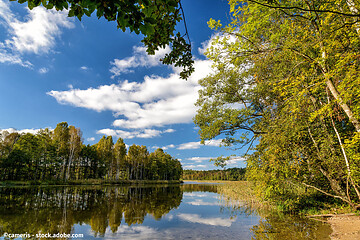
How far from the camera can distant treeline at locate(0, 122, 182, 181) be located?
35.4m

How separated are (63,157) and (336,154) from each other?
49914 millimetres

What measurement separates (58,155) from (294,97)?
47.7 meters

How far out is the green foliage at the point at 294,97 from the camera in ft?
16.0

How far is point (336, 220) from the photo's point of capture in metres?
8.48

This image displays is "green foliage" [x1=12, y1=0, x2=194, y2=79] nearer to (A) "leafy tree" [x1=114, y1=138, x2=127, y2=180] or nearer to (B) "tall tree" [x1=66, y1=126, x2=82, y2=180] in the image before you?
(B) "tall tree" [x1=66, y1=126, x2=82, y2=180]

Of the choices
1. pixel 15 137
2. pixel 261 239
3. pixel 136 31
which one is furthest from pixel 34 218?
pixel 15 137

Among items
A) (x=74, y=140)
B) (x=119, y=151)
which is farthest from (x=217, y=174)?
(x=74, y=140)

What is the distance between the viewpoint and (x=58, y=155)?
131ft

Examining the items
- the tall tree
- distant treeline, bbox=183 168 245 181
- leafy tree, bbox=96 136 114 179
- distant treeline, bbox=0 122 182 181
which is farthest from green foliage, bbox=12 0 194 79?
distant treeline, bbox=183 168 245 181

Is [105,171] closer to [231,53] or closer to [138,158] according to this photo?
[138,158]

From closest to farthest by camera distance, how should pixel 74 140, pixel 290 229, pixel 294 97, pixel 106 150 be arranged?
pixel 294 97 → pixel 290 229 → pixel 74 140 → pixel 106 150

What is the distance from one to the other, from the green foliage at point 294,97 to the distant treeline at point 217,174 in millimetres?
122555

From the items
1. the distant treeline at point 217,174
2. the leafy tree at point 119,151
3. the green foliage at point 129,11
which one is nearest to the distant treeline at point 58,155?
the leafy tree at point 119,151

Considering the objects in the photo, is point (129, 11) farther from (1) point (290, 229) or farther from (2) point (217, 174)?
(2) point (217, 174)
